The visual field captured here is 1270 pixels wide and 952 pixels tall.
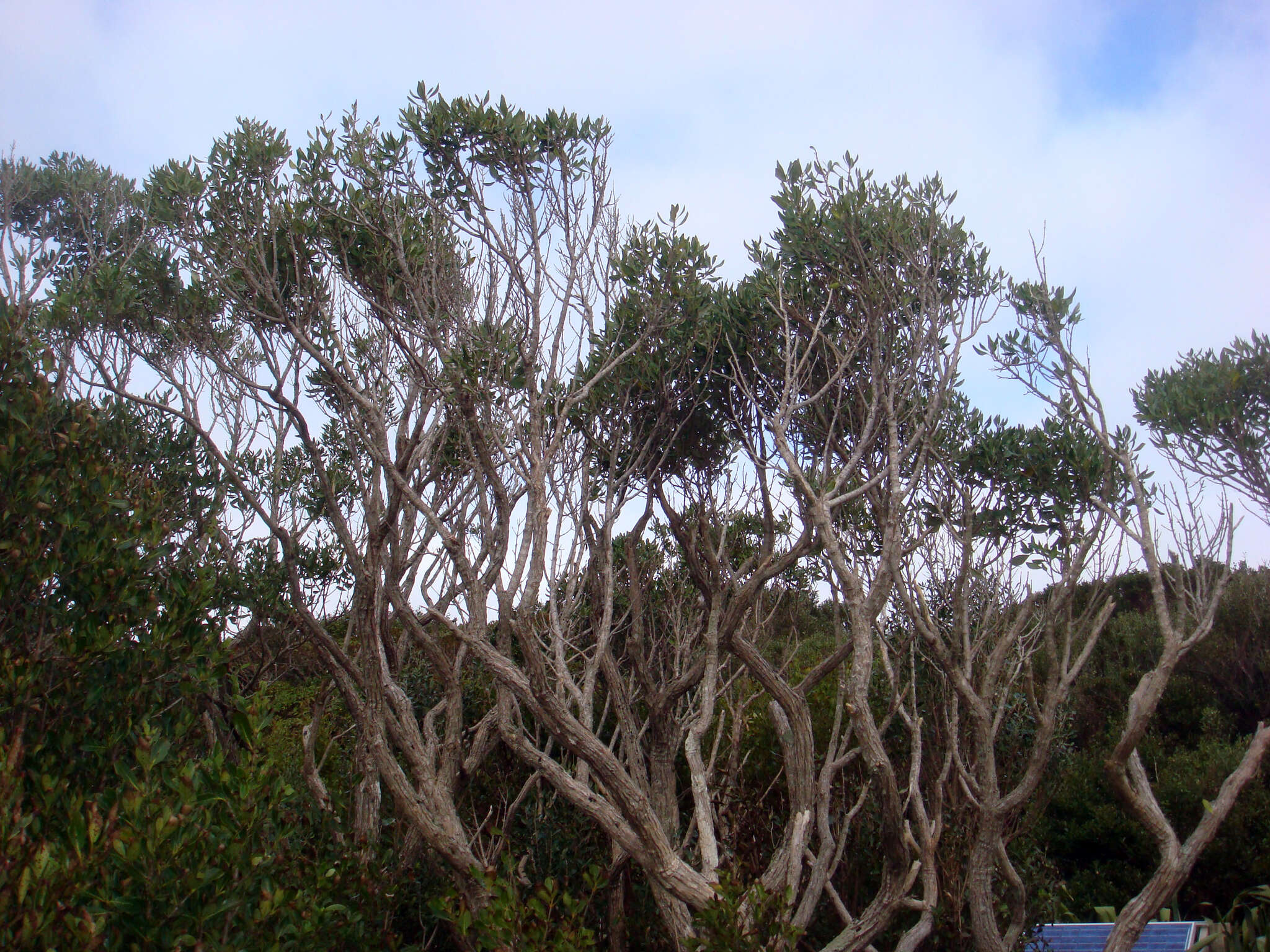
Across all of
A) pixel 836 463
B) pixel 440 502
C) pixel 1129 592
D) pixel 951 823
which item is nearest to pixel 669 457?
pixel 836 463

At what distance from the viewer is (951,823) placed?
8484mm

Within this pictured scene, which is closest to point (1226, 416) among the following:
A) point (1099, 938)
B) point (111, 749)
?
point (1099, 938)

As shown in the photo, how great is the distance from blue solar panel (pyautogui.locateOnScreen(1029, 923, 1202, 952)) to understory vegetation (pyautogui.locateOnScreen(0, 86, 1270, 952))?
0.42 meters

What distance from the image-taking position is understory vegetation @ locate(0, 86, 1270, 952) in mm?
5141

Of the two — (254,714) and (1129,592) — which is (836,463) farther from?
(1129,592)

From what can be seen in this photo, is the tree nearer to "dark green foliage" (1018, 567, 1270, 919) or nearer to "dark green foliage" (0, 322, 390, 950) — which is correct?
"dark green foliage" (1018, 567, 1270, 919)

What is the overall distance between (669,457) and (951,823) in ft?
15.1

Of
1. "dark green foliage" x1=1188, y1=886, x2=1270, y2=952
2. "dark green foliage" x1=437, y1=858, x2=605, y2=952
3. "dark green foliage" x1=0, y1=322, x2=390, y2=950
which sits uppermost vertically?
"dark green foliage" x1=0, y1=322, x2=390, y2=950

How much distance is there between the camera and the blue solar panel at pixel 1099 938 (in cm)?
721

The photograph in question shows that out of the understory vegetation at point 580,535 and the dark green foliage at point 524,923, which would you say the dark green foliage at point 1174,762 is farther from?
the dark green foliage at point 524,923

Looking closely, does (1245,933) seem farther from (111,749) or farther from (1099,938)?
(111,749)

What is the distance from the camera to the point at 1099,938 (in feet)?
27.8

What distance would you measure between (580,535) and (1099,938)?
6480mm

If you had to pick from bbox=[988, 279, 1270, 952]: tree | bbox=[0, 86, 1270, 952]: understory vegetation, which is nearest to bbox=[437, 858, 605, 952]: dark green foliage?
bbox=[0, 86, 1270, 952]: understory vegetation
